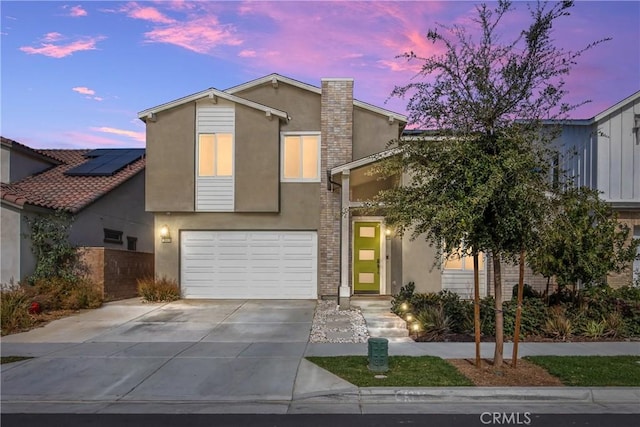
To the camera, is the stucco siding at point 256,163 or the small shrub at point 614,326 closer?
the small shrub at point 614,326

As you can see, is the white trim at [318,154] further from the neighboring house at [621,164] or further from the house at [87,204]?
the neighboring house at [621,164]

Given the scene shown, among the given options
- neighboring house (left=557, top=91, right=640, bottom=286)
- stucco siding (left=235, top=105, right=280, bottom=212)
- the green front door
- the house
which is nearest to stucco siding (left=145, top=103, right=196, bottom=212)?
stucco siding (left=235, top=105, right=280, bottom=212)

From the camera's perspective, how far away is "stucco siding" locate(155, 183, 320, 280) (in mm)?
17234

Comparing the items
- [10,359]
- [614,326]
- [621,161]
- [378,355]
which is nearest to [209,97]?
[10,359]

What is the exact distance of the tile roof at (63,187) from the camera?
51.2 feet

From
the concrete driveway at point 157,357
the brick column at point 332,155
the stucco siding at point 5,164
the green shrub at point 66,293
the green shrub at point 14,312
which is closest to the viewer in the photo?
the concrete driveway at point 157,357

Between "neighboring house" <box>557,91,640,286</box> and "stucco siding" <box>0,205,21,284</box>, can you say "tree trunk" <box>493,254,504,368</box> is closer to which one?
"neighboring house" <box>557,91,640,286</box>

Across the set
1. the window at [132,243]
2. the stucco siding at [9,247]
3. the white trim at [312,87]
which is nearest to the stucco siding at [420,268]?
the white trim at [312,87]

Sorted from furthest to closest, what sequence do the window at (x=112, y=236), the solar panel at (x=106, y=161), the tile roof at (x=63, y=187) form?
1. the solar panel at (x=106, y=161)
2. the window at (x=112, y=236)
3. the tile roof at (x=63, y=187)

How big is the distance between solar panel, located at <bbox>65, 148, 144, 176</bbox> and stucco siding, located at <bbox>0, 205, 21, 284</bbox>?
555cm

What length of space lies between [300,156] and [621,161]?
9756mm

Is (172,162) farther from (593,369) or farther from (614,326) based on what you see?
(593,369)

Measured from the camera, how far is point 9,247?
1469 cm

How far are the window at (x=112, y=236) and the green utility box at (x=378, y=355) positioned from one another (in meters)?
14.1
